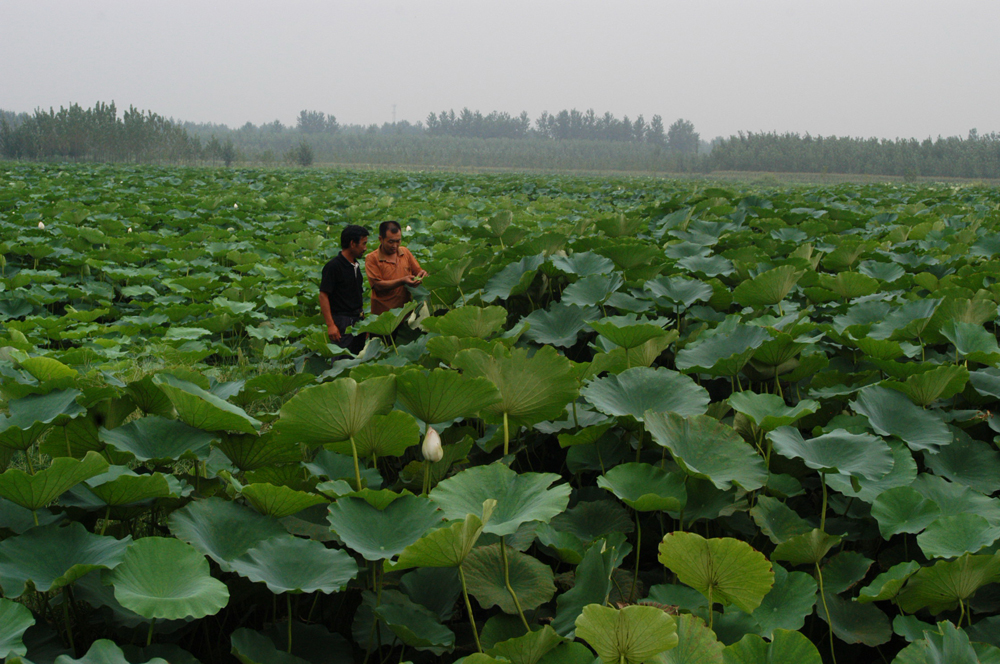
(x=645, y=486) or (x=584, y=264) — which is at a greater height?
(x=584, y=264)

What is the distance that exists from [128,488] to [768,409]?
4.42ft

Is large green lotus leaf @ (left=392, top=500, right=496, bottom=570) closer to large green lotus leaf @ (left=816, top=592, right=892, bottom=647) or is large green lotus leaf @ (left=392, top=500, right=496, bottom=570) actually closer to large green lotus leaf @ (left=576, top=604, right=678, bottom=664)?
large green lotus leaf @ (left=576, top=604, right=678, bottom=664)

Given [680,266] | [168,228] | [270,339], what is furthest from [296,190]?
[680,266]

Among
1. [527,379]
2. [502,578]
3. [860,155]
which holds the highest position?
[860,155]

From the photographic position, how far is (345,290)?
4.45 metres

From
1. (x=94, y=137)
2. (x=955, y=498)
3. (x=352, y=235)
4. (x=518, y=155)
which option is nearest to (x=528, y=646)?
(x=955, y=498)

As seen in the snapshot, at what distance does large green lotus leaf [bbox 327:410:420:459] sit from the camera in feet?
4.14

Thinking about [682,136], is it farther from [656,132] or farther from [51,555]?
[51,555]

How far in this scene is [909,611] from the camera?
1212 millimetres

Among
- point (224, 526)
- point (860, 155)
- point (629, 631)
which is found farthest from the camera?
point (860, 155)

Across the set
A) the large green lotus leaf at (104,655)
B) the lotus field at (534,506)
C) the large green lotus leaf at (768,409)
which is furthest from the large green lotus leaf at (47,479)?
the large green lotus leaf at (768,409)

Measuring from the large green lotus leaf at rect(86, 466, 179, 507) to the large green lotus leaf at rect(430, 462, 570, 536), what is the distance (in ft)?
1.56

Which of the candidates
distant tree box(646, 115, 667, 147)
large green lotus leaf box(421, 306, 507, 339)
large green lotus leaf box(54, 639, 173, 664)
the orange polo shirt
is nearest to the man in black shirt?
the orange polo shirt

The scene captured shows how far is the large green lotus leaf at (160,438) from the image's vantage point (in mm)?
1297
